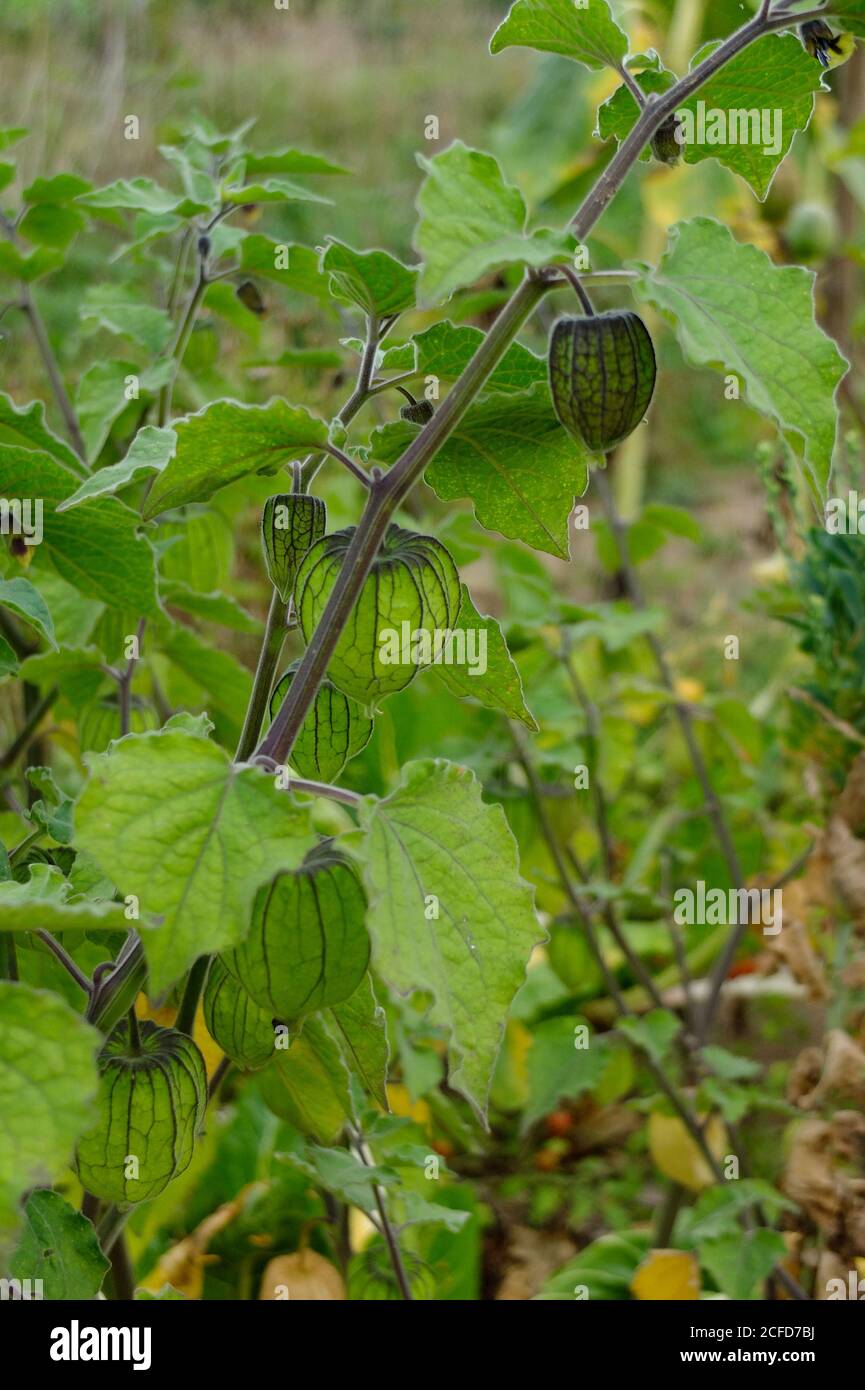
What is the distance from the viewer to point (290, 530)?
1.56 feet

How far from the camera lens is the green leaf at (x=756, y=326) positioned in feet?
1.18

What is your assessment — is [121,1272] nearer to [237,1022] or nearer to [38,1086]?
[237,1022]

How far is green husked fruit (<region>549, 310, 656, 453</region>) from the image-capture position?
40 cm

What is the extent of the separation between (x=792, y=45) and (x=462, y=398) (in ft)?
0.57

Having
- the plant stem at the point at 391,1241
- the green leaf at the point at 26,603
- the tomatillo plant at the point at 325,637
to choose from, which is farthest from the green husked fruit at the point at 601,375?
the plant stem at the point at 391,1241

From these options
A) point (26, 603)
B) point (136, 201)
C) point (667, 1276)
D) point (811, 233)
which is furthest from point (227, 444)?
point (811, 233)

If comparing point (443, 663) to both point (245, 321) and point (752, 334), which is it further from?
point (245, 321)

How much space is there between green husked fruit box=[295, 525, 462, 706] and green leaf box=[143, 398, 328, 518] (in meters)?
0.04

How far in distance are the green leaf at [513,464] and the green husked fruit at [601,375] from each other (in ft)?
0.19

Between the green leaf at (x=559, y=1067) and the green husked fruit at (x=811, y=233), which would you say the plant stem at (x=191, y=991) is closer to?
the green leaf at (x=559, y=1067)

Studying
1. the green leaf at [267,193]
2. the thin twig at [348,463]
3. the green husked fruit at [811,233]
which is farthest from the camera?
the green husked fruit at [811,233]

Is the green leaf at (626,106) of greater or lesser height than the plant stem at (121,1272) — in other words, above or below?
above

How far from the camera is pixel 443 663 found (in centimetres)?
49

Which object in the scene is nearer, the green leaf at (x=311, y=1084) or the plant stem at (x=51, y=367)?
the green leaf at (x=311, y=1084)
